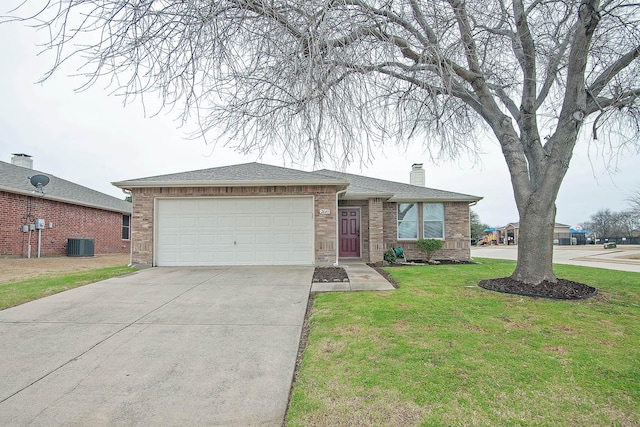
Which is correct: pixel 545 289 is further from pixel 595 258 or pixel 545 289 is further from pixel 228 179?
pixel 595 258

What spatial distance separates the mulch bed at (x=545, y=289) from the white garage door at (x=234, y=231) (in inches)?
210

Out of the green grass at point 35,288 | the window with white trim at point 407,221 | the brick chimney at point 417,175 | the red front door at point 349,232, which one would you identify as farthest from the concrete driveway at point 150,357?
the brick chimney at point 417,175

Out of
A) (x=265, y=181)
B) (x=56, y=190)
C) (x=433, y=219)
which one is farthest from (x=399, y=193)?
(x=56, y=190)

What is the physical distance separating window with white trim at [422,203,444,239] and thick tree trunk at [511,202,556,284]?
6772 mm

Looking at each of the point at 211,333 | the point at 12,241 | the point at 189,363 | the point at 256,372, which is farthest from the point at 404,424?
the point at 12,241

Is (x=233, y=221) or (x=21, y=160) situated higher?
(x=21, y=160)

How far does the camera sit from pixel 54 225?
15.6 meters

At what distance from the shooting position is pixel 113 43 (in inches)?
138

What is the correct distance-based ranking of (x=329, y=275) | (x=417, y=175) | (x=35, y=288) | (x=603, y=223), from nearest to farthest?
(x=35, y=288) → (x=329, y=275) → (x=417, y=175) → (x=603, y=223)

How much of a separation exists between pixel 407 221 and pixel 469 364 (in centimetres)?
1084

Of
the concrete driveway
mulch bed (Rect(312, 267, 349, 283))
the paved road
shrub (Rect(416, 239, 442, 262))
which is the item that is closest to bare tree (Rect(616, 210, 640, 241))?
the paved road

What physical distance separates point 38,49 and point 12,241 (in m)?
14.4

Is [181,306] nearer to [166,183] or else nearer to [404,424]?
[404,424]

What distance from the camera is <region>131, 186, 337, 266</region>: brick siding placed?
34.6 feet
